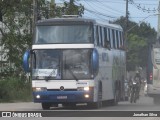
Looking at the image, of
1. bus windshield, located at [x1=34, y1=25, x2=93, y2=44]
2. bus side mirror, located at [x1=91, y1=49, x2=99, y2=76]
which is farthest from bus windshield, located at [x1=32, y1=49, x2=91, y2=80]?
bus windshield, located at [x1=34, y1=25, x2=93, y2=44]

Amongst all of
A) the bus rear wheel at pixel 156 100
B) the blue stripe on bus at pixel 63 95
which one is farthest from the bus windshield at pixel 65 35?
the bus rear wheel at pixel 156 100

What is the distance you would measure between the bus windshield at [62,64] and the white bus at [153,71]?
516cm

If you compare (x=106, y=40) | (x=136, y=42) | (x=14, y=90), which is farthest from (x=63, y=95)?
(x=136, y=42)

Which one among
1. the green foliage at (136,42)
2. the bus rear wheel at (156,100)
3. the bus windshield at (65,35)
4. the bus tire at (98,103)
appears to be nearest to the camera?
the bus windshield at (65,35)

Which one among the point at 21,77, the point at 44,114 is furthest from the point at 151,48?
the point at 44,114

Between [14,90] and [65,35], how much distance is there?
13.0 meters

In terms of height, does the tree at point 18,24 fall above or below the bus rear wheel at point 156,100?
above

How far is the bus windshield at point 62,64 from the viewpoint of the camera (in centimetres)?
2611

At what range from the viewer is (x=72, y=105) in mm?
29344

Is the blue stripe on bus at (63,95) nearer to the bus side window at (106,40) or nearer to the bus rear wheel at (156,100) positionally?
the bus side window at (106,40)

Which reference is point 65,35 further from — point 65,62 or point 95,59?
point 95,59

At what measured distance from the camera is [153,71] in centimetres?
3036

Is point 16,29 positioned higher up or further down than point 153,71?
higher up

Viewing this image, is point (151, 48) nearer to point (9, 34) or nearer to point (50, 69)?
point (50, 69)
